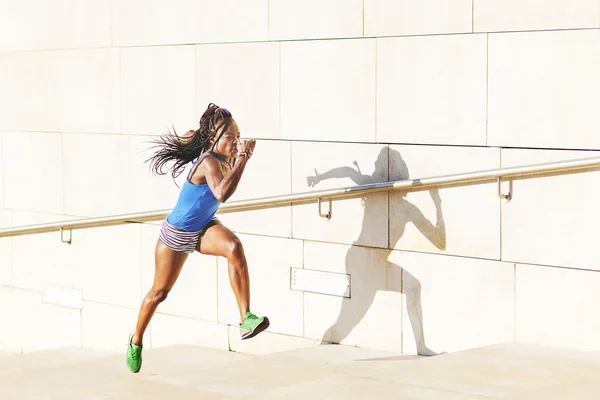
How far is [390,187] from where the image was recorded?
30.1 feet

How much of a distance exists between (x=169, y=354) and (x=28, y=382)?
4.90 ft

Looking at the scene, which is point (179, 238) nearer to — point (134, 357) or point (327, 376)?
point (134, 357)

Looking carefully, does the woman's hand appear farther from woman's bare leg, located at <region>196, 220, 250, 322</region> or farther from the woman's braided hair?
woman's bare leg, located at <region>196, 220, 250, 322</region>

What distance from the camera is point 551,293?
8.49 metres

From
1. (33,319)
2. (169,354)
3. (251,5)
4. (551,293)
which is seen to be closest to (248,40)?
(251,5)

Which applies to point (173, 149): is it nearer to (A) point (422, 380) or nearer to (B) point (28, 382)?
(B) point (28, 382)

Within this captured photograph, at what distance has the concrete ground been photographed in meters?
7.13

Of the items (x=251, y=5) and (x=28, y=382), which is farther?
(x=251, y=5)

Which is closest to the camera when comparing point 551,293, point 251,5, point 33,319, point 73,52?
point 551,293

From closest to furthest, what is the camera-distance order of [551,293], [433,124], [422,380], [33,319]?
[422,380], [551,293], [433,124], [33,319]

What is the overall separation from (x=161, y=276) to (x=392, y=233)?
188cm

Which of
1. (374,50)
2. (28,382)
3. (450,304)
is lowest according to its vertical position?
(28,382)

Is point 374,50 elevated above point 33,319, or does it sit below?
above

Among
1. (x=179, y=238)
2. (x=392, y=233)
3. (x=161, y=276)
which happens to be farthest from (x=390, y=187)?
(x=161, y=276)
